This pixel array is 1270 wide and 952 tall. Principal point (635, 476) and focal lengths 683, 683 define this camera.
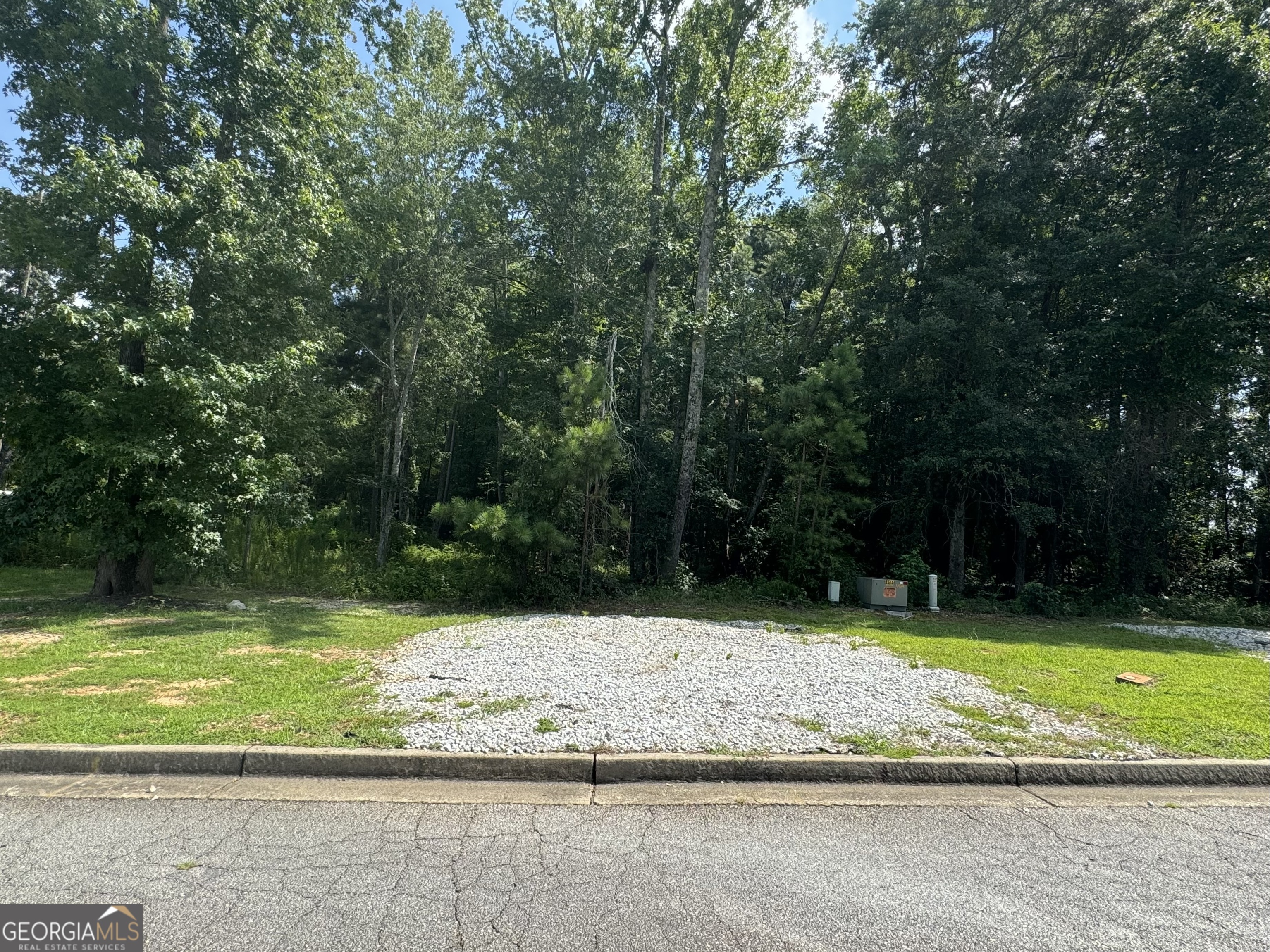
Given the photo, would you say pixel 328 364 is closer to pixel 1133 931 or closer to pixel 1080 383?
pixel 1080 383

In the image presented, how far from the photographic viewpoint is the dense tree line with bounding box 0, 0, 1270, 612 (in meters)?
9.44

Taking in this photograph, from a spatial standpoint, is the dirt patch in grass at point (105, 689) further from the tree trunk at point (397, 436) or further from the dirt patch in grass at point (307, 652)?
the tree trunk at point (397, 436)

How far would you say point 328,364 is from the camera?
19.8 meters

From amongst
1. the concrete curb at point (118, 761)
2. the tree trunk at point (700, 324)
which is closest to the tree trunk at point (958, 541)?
the tree trunk at point (700, 324)

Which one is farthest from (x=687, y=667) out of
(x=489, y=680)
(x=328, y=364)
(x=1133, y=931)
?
(x=328, y=364)

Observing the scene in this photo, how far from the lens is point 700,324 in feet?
47.0

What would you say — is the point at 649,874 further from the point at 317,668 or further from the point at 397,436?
the point at 397,436

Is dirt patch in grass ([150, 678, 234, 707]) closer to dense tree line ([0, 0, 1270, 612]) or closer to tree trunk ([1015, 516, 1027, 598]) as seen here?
dense tree line ([0, 0, 1270, 612])

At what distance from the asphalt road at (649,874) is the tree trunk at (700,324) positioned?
421 inches

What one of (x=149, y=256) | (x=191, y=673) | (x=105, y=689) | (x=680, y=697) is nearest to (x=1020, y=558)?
(x=680, y=697)

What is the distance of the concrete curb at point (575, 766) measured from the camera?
4059mm

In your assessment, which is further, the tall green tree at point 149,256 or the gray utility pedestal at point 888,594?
the gray utility pedestal at point 888,594

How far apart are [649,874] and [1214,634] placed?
39.8ft

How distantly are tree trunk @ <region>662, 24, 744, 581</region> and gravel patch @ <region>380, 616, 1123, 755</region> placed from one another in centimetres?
622
